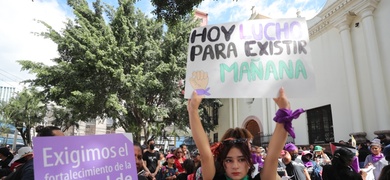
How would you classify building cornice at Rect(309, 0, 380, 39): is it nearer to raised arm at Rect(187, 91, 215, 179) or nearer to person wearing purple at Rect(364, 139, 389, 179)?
person wearing purple at Rect(364, 139, 389, 179)

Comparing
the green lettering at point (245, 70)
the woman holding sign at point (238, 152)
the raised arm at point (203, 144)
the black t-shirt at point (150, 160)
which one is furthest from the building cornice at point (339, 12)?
the raised arm at point (203, 144)

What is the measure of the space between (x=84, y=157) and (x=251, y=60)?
1580 mm

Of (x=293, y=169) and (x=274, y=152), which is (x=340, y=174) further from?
(x=274, y=152)

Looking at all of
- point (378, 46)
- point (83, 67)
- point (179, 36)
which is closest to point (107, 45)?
point (83, 67)

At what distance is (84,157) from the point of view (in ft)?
6.46

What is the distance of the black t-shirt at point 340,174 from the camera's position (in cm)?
344

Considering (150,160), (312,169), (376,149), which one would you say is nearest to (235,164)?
(312,169)

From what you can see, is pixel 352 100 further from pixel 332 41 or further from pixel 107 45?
pixel 107 45

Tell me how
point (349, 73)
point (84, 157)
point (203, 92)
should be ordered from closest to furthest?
point (84, 157)
point (203, 92)
point (349, 73)

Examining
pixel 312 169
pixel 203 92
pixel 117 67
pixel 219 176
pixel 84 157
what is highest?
pixel 117 67

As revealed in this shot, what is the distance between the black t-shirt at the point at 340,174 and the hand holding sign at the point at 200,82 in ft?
7.23

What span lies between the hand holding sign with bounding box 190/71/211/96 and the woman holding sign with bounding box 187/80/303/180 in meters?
0.40

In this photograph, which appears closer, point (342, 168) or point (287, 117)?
point (287, 117)

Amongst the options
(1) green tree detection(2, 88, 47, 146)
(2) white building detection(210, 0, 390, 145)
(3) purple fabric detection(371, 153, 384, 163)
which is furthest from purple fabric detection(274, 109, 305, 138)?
(1) green tree detection(2, 88, 47, 146)
